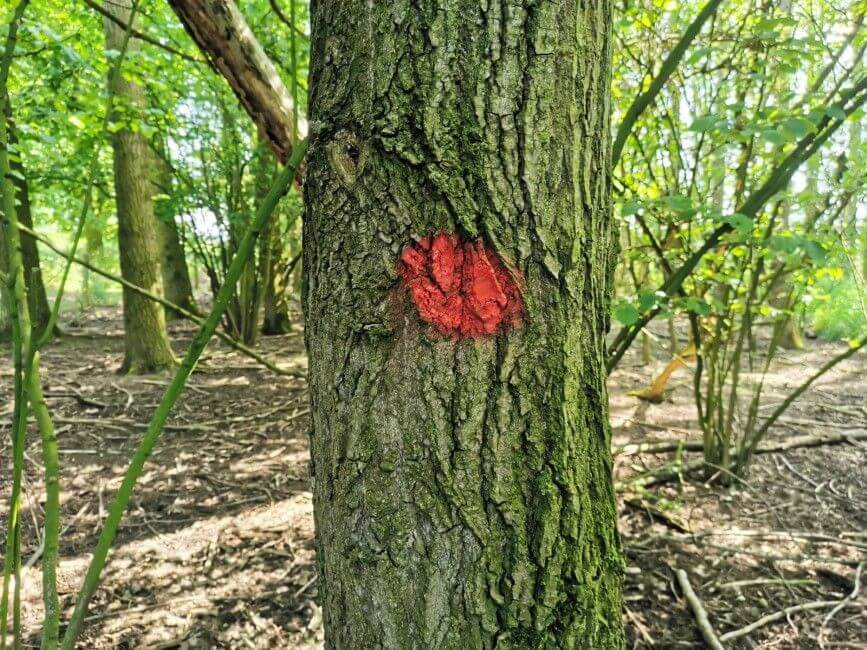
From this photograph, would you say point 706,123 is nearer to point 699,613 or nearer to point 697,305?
point 697,305

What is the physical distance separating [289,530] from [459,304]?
228cm

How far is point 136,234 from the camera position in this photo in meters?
5.26

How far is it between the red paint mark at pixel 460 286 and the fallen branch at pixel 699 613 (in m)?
1.67

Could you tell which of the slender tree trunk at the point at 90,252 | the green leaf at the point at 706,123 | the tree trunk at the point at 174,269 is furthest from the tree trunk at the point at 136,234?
the green leaf at the point at 706,123

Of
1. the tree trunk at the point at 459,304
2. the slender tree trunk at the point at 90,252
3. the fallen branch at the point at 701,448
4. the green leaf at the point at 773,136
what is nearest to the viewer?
the tree trunk at the point at 459,304

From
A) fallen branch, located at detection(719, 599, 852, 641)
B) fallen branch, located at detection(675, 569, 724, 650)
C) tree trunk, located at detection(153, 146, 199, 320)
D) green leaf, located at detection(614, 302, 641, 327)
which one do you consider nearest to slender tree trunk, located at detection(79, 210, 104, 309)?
tree trunk, located at detection(153, 146, 199, 320)

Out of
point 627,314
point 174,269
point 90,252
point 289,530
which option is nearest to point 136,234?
point 174,269

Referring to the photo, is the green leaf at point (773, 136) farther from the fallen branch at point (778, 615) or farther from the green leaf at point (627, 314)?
the fallen branch at point (778, 615)

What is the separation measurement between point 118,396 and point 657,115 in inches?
186

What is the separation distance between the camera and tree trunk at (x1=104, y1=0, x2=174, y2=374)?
5.24 meters

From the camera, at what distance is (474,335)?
87 cm

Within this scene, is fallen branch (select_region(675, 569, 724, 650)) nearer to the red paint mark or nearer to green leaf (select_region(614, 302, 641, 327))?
green leaf (select_region(614, 302, 641, 327))

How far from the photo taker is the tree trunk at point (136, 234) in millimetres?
5242

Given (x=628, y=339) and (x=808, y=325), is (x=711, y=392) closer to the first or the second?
(x=628, y=339)
